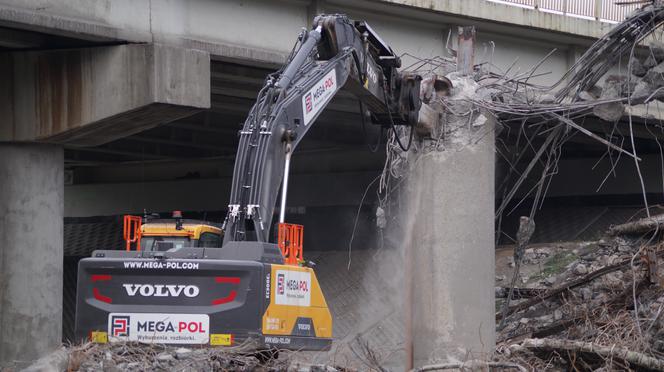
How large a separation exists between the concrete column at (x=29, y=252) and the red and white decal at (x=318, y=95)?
5.73 metres

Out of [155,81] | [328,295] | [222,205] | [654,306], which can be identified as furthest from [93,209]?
[654,306]

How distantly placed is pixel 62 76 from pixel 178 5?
74.5 inches

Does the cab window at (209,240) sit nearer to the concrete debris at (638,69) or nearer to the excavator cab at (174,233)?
the excavator cab at (174,233)

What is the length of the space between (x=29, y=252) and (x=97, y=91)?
2496 millimetres

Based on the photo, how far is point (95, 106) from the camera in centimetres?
1443

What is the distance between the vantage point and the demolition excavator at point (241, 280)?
9.62 metres

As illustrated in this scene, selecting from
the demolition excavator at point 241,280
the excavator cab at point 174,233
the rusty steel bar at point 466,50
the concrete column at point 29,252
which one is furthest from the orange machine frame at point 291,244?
the concrete column at point 29,252

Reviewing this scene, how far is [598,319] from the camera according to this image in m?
13.8

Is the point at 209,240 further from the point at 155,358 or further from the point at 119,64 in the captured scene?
the point at 155,358

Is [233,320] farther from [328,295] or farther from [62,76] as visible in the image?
→ [328,295]

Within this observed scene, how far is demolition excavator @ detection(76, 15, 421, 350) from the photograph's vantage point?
9625 millimetres

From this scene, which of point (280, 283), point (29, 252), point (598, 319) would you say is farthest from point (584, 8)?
point (280, 283)

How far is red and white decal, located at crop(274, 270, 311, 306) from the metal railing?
8489mm

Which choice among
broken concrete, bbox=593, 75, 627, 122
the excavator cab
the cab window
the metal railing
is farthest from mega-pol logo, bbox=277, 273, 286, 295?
the metal railing
